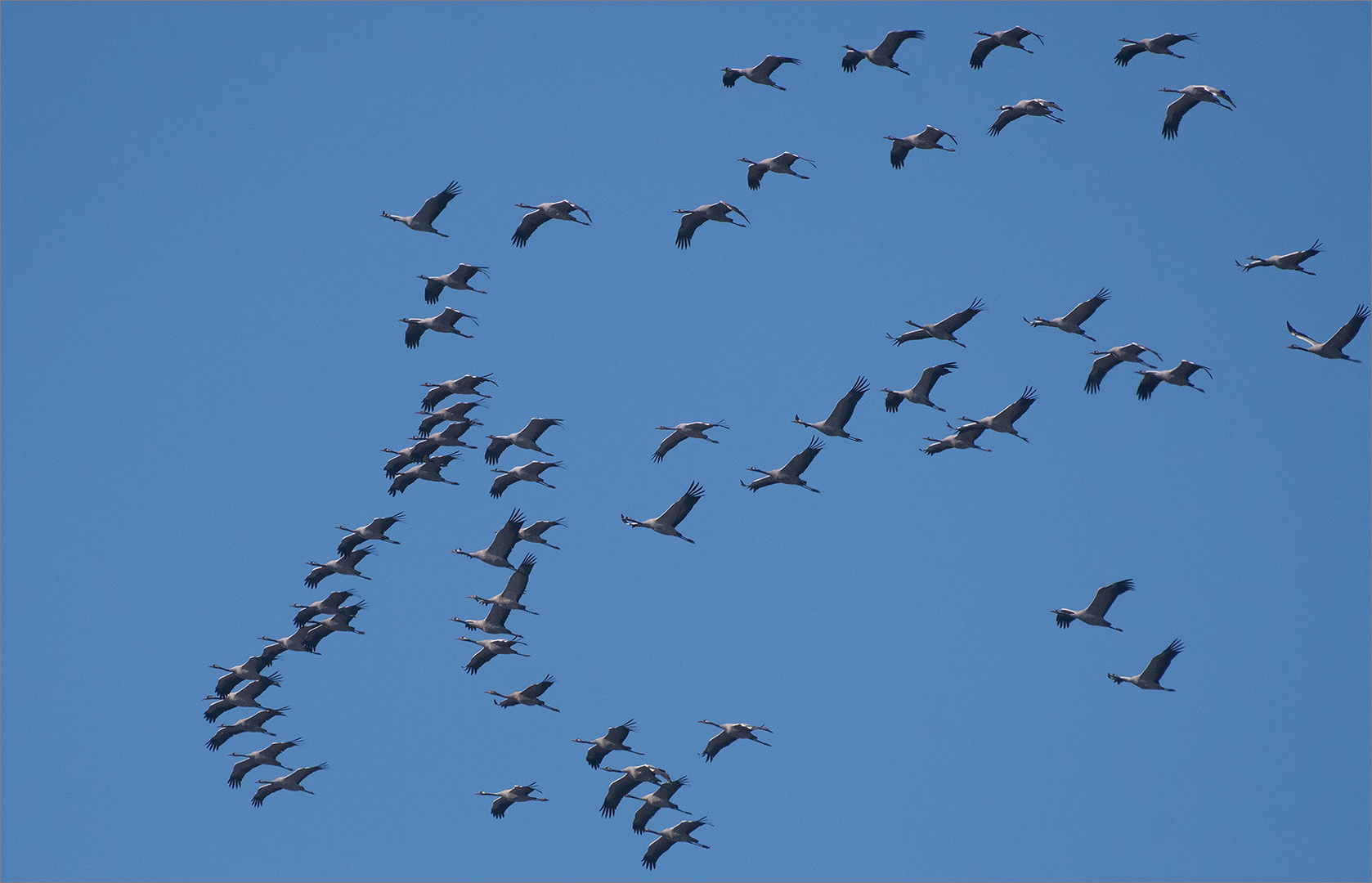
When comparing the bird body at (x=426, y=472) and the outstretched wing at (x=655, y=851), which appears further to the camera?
the bird body at (x=426, y=472)

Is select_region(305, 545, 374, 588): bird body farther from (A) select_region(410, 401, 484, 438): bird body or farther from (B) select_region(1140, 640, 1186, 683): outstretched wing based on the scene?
(B) select_region(1140, 640, 1186, 683): outstretched wing

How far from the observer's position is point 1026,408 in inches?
1967

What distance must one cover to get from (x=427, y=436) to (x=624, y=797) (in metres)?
10.7

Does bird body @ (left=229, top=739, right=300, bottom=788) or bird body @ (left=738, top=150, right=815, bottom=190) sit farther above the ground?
bird body @ (left=738, top=150, right=815, bottom=190)

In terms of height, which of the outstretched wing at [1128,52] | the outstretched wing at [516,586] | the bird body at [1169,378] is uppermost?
the outstretched wing at [1128,52]

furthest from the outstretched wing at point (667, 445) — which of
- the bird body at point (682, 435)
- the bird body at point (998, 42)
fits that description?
the bird body at point (998, 42)

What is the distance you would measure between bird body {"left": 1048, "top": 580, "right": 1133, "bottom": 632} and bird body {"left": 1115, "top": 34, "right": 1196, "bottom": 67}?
12.7m

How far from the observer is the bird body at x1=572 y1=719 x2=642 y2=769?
48.5 m

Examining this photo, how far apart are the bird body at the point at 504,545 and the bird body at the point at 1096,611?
13.1 meters

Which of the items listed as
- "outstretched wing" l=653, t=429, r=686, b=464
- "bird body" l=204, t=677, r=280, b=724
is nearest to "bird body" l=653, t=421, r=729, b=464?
"outstretched wing" l=653, t=429, r=686, b=464

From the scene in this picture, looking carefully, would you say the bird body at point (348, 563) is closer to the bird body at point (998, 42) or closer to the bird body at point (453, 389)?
the bird body at point (453, 389)

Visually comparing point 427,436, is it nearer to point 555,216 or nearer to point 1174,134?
point 555,216

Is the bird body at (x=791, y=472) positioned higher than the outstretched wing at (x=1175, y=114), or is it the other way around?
the outstretched wing at (x=1175, y=114)

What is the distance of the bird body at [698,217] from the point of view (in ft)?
165
